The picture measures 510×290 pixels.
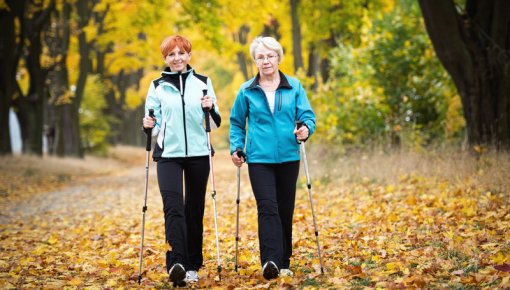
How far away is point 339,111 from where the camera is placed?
15.9m

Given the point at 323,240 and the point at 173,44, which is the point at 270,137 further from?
the point at 323,240

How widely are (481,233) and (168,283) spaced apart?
3.25 m

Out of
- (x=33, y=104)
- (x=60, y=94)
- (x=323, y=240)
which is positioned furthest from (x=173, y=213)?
(x=60, y=94)

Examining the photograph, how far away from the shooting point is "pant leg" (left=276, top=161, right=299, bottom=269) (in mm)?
5609

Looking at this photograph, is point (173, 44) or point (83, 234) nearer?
point (173, 44)

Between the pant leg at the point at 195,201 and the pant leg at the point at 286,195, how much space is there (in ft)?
2.10

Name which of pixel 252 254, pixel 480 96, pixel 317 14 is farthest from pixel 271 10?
pixel 252 254

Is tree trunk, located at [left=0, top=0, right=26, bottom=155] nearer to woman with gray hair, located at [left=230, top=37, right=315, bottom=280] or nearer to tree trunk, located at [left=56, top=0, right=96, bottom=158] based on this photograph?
tree trunk, located at [left=56, top=0, right=96, bottom=158]

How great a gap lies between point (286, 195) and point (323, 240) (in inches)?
83.1

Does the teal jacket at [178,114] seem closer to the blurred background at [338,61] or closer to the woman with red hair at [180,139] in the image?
the woman with red hair at [180,139]

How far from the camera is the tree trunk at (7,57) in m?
19.6

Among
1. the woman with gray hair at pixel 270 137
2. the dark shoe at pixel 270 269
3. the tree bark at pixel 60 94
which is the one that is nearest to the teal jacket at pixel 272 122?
the woman with gray hair at pixel 270 137

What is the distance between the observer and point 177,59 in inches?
219

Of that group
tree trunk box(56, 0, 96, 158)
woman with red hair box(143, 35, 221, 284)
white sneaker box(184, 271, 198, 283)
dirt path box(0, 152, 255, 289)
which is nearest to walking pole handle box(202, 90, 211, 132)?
woman with red hair box(143, 35, 221, 284)
